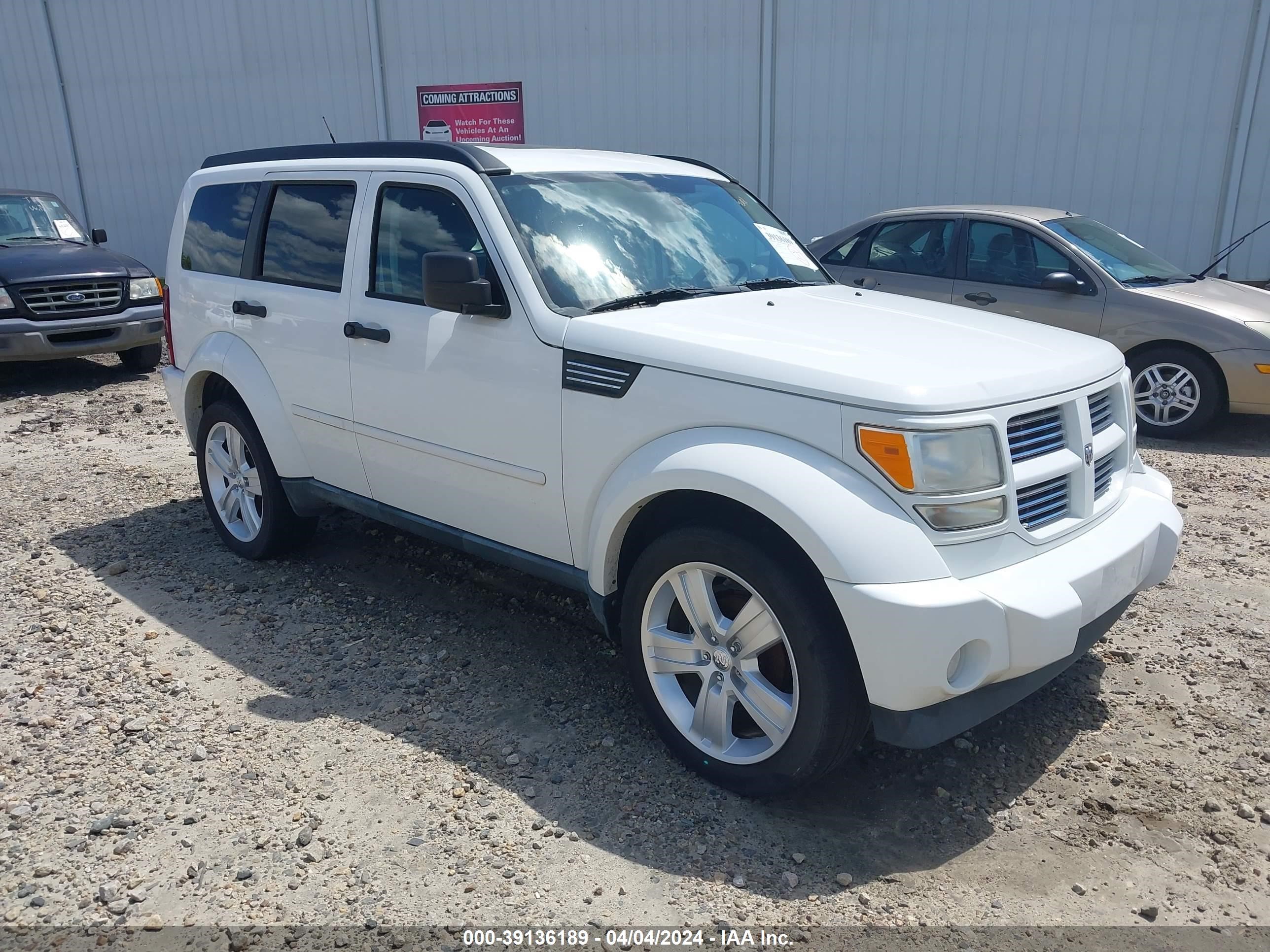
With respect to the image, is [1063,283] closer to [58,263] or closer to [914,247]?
[914,247]

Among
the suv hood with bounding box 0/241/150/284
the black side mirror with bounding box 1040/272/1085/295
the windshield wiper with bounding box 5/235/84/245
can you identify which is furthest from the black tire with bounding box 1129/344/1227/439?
the windshield wiper with bounding box 5/235/84/245

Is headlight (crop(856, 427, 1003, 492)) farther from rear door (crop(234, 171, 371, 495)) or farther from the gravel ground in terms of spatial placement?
rear door (crop(234, 171, 371, 495))

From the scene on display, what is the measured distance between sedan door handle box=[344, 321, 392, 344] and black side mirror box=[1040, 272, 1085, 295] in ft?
17.8

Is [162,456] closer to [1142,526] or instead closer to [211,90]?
[1142,526]

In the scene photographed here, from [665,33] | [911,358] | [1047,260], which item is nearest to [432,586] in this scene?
[911,358]

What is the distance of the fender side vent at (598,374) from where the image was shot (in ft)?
10.3

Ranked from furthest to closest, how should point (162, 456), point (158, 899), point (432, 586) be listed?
point (162, 456), point (432, 586), point (158, 899)

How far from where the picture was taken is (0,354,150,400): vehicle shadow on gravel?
31.9ft

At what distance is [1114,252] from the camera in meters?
7.77

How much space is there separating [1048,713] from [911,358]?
1.55 metres

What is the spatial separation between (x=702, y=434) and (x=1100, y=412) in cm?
142

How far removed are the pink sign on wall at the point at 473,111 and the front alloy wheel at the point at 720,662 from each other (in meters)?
11.7

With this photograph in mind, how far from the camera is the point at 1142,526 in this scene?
3135 mm

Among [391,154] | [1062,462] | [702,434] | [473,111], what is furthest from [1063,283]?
[473,111]
